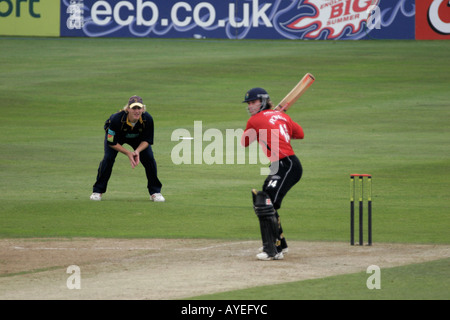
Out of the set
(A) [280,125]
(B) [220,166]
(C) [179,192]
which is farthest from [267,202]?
(B) [220,166]

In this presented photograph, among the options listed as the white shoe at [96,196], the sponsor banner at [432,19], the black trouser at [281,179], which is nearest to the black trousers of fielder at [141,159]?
the white shoe at [96,196]

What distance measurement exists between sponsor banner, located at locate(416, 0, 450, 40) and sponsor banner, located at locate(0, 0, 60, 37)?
1488 centimetres

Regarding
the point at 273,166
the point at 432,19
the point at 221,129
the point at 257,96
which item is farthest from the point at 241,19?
the point at 273,166

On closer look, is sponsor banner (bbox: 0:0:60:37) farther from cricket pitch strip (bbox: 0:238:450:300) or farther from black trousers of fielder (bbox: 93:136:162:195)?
cricket pitch strip (bbox: 0:238:450:300)

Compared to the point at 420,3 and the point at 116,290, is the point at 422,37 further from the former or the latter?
the point at 116,290

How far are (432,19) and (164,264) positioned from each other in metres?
Result: 27.7

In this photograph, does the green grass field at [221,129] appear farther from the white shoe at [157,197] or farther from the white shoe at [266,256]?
the white shoe at [266,256]

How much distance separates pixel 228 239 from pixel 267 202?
72.3 inches

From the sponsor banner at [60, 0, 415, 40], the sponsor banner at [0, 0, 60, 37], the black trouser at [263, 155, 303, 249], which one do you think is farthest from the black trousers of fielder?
the sponsor banner at [0, 0, 60, 37]

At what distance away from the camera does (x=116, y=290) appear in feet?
27.9

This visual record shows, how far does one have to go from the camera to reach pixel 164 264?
32.5ft

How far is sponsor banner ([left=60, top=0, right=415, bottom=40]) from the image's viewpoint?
34688 mm

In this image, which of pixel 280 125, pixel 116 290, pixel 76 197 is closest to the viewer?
pixel 116 290

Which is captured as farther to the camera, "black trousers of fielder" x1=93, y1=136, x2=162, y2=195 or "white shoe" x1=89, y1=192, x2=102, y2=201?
"white shoe" x1=89, y1=192, x2=102, y2=201
